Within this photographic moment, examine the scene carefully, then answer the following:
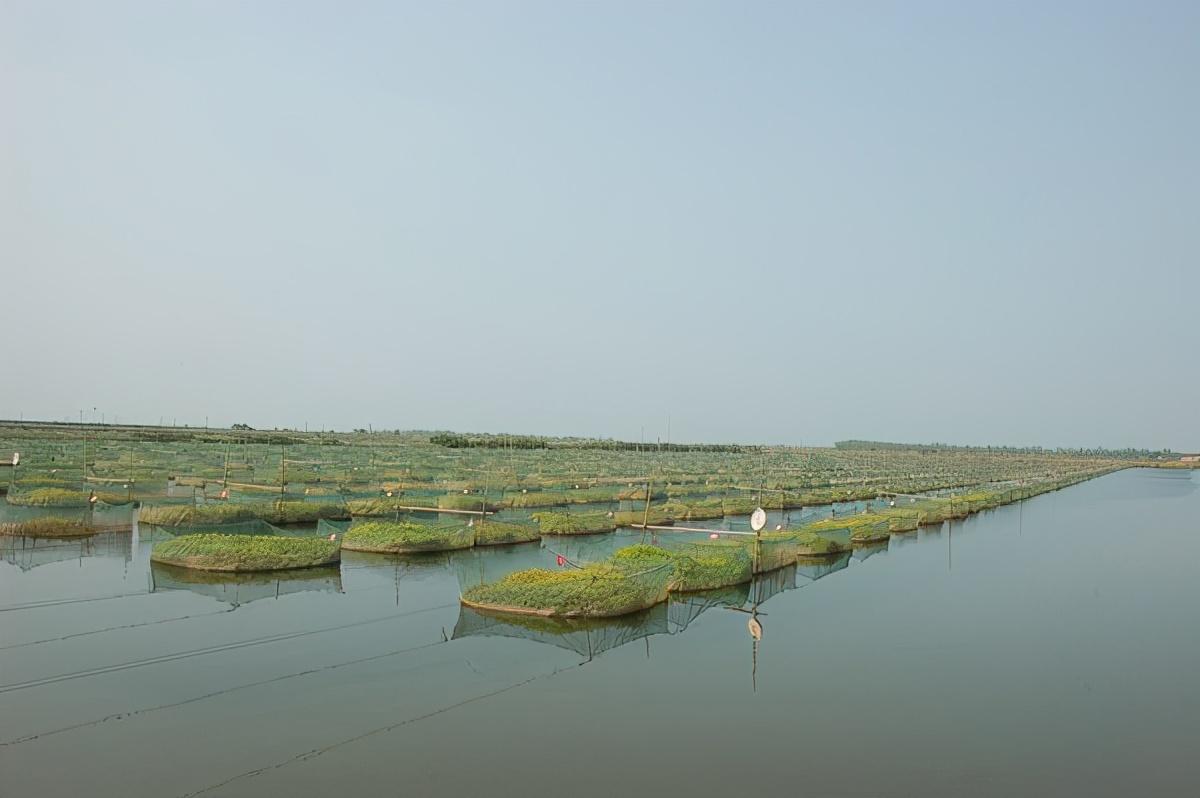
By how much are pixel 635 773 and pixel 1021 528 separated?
28.7 meters

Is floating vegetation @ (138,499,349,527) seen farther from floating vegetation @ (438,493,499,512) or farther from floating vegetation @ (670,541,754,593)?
floating vegetation @ (670,541,754,593)

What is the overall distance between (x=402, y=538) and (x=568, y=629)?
7519 mm

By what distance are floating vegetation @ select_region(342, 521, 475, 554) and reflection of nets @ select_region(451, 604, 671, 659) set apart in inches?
235

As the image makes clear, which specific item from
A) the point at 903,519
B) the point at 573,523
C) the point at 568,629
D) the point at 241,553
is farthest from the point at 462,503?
the point at 903,519

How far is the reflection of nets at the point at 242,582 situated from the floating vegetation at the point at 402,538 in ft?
7.87

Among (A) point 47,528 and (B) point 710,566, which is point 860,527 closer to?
(B) point 710,566

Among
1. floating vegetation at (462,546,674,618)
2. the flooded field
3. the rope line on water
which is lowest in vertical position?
→ the flooded field

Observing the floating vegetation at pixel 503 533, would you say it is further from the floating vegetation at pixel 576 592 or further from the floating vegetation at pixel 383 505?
the floating vegetation at pixel 576 592

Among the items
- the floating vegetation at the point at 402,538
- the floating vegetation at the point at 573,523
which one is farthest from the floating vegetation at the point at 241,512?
the floating vegetation at the point at 573,523

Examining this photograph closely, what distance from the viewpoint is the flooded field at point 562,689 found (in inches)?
313

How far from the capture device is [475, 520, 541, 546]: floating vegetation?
2045 centimetres

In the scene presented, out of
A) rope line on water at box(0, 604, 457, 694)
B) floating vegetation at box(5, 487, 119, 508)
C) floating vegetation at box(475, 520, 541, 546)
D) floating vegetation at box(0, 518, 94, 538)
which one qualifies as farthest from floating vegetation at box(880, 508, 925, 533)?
floating vegetation at box(5, 487, 119, 508)

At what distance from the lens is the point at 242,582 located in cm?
1563

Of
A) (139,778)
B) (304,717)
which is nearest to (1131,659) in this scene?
(304,717)
